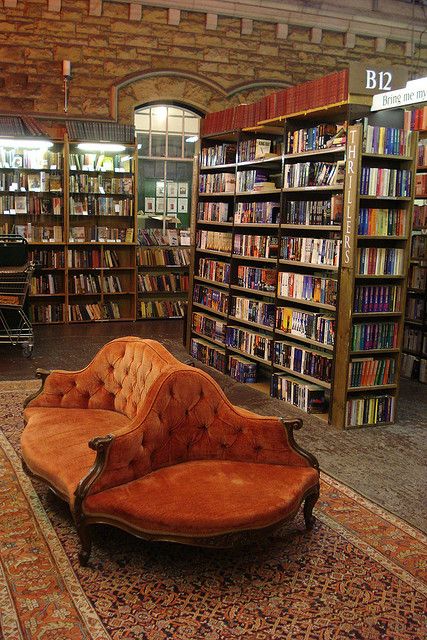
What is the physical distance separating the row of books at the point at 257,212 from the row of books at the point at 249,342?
1113 millimetres

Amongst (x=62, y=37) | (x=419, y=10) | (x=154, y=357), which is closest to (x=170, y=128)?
(x=62, y=37)

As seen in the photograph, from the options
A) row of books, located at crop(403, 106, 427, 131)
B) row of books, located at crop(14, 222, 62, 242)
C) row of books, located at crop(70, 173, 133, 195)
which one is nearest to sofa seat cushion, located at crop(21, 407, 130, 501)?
row of books, located at crop(403, 106, 427, 131)

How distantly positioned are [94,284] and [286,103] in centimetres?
508

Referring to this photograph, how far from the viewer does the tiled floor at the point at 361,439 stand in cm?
457

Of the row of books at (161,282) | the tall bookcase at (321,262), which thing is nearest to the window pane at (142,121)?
the row of books at (161,282)

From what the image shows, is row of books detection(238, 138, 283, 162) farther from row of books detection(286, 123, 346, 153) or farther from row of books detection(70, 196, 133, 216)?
row of books detection(70, 196, 133, 216)

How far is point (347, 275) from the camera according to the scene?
573cm

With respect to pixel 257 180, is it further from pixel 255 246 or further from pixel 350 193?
pixel 350 193

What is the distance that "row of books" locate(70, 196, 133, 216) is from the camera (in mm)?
10562

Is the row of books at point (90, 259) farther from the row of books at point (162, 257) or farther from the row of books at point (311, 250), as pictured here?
the row of books at point (311, 250)

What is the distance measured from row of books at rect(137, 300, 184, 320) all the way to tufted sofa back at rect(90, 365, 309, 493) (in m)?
7.30

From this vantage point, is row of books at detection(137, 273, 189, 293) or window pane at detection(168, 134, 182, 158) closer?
row of books at detection(137, 273, 189, 293)

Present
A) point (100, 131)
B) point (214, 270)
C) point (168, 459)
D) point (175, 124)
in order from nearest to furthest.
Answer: point (168, 459), point (214, 270), point (100, 131), point (175, 124)

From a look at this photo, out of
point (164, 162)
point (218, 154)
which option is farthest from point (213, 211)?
point (164, 162)
